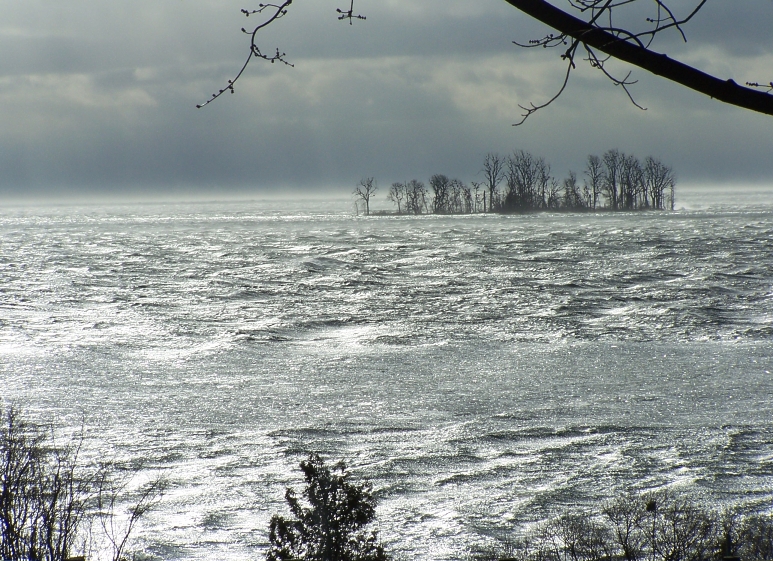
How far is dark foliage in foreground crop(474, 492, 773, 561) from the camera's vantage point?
1078 inches

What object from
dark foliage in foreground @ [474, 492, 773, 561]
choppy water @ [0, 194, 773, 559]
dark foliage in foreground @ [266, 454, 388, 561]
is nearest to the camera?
dark foliage in foreground @ [266, 454, 388, 561]

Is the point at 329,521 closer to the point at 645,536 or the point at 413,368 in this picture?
the point at 645,536

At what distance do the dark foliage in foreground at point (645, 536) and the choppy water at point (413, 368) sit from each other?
87.9 inches

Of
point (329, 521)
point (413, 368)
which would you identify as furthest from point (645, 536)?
point (413, 368)

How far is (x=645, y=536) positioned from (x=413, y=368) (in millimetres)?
41921

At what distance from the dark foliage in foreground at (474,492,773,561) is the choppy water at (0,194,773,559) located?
7.33ft

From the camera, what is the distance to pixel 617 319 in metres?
91.4

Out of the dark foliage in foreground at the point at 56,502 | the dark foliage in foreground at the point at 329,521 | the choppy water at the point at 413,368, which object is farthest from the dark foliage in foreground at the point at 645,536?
the dark foliage in foreground at the point at 56,502

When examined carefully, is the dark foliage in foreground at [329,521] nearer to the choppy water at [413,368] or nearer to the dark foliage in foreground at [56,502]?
the dark foliage in foreground at [56,502]

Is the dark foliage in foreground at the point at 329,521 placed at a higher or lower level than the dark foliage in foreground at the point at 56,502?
higher

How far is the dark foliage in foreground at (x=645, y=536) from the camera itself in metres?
27.4

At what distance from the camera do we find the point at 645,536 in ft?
99.7

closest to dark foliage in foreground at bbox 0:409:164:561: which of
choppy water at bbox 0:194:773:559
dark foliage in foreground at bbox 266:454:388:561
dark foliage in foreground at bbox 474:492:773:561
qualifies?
choppy water at bbox 0:194:773:559

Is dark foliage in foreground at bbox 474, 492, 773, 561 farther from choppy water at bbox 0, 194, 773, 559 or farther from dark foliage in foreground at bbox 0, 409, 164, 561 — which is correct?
dark foliage in foreground at bbox 0, 409, 164, 561
